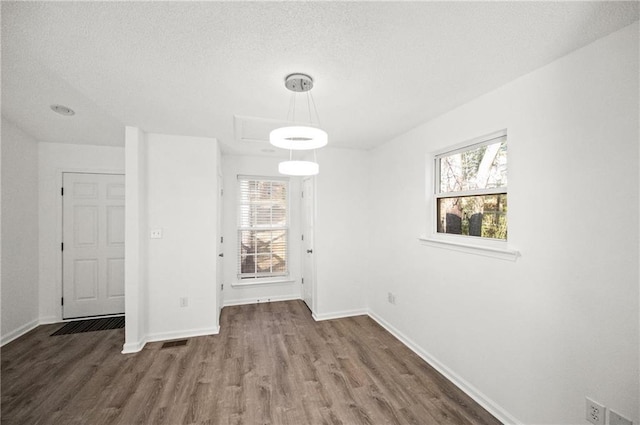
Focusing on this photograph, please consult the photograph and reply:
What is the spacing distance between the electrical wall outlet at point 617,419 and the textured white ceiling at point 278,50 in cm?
198

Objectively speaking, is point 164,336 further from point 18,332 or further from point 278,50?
point 278,50

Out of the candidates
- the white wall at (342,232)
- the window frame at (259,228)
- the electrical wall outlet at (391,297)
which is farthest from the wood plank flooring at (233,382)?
the window frame at (259,228)

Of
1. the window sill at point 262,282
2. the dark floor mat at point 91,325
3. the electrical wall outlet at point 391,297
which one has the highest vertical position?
the electrical wall outlet at point 391,297

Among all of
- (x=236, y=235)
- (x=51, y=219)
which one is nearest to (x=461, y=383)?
(x=236, y=235)

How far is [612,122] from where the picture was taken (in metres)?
1.36

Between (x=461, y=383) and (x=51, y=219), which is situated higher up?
(x=51, y=219)

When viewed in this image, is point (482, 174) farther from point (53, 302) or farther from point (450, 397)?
point (53, 302)

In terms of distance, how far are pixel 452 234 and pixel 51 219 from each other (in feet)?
16.5

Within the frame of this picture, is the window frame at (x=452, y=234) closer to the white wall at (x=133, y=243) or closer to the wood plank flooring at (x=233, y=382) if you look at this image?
the wood plank flooring at (x=233, y=382)

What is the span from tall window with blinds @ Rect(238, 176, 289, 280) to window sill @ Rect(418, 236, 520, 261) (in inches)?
99.2

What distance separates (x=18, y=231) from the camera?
314 centimetres

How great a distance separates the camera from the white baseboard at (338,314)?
145 inches

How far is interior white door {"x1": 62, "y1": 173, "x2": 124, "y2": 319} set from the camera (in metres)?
3.62

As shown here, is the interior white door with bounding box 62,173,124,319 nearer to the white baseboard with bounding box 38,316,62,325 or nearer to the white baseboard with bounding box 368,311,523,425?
the white baseboard with bounding box 38,316,62,325
